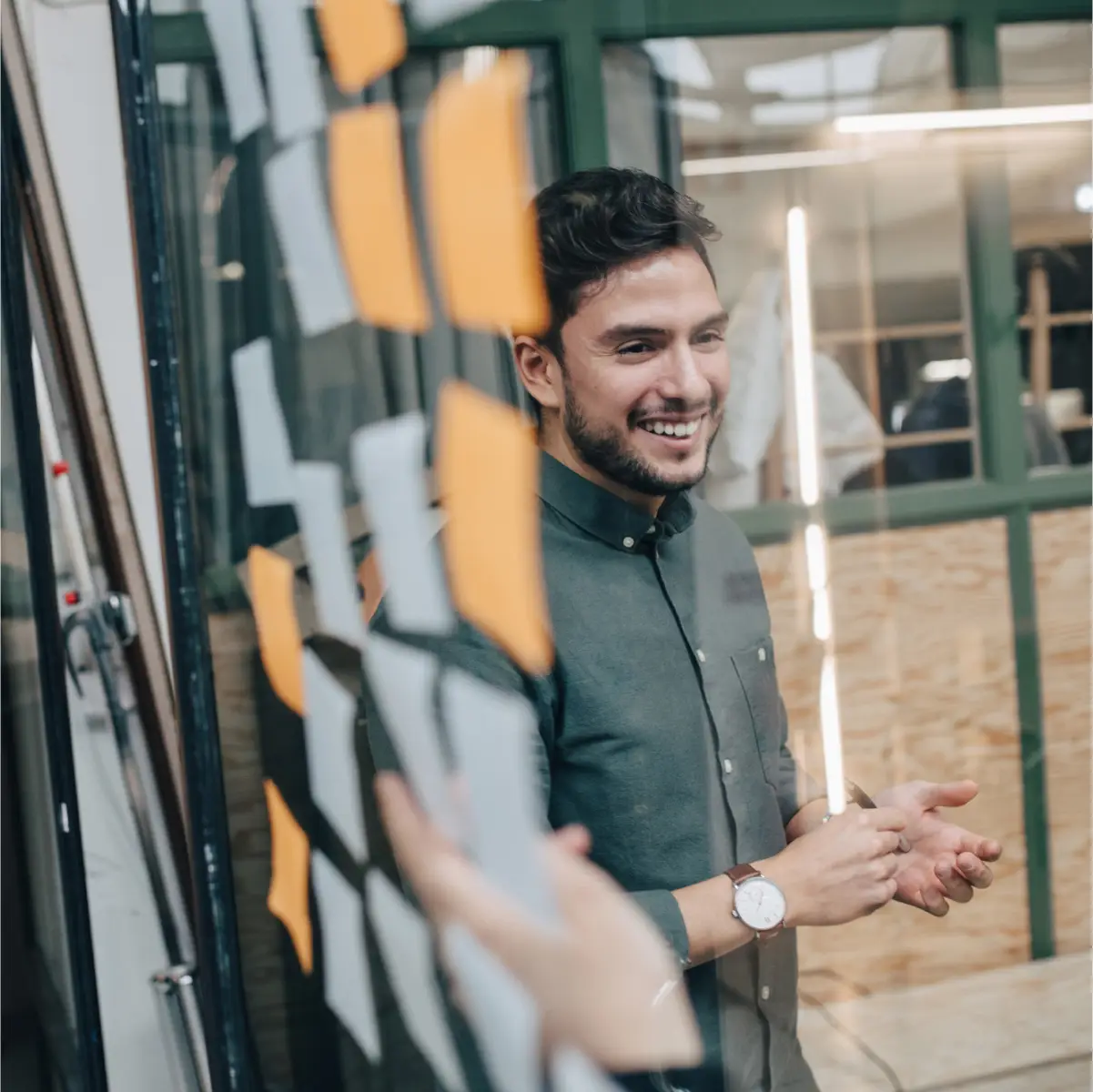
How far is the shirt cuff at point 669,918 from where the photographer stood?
96 cm

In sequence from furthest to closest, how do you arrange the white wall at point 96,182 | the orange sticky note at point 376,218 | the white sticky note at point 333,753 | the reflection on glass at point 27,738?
the reflection on glass at point 27,738, the white wall at point 96,182, the white sticky note at point 333,753, the orange sticky note at point 376,218

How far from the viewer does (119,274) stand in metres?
1.40

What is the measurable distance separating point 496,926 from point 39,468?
0.79 meters

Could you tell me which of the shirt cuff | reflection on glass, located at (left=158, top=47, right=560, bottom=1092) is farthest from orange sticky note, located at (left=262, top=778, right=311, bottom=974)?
the shirt cuff

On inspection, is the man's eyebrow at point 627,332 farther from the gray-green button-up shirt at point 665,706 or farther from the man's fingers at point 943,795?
the man's fingers at point 943,795

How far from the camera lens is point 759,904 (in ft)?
3.13

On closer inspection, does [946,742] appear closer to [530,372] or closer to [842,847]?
[842,847]

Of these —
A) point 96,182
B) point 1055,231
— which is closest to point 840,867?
point 1055,231

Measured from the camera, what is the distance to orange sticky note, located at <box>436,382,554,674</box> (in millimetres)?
971

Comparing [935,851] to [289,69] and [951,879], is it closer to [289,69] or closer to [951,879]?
[951,879]

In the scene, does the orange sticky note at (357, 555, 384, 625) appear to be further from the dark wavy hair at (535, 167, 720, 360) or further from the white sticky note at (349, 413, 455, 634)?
the dark wavy hair at (535, 167, 720, 360)

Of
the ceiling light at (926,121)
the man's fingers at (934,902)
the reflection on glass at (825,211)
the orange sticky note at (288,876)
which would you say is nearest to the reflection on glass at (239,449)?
the orange sticky note at (288,876)

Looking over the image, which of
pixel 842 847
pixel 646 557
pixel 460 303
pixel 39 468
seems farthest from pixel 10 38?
pixel 842 847

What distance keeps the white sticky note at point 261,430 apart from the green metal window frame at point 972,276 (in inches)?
13.9
